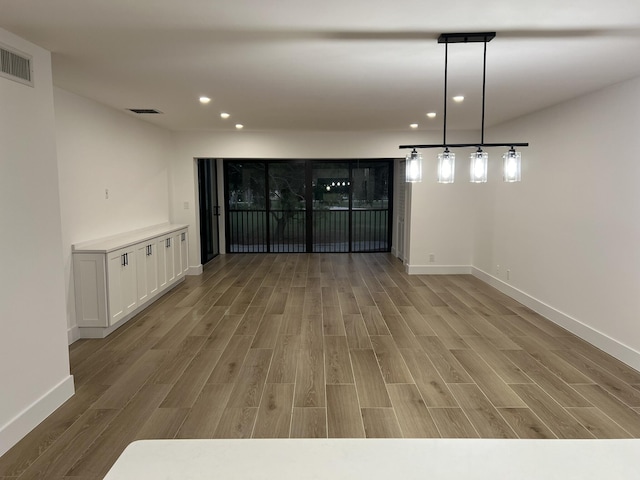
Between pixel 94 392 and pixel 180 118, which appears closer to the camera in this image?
pixel 94 392

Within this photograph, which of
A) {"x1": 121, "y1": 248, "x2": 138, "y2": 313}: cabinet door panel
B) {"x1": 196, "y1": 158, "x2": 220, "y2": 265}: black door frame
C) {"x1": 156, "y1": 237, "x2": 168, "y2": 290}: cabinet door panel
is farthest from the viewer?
{"x1": 196, "y1": 158, "x2": 220, "y2": 265}: black door frame

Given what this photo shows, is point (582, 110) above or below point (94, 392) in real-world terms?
above

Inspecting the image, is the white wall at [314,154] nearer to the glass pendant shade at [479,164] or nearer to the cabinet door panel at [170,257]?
the cabinet door panel at [170,257]

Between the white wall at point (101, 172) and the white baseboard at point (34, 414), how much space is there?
1330mm

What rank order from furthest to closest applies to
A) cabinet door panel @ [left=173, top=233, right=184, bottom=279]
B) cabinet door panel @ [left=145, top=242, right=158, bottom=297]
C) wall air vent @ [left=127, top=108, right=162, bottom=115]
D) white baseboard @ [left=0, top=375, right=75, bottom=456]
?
1. cabinet door panel @ [left=173, top=233, right=184, bottom=279]
2. cabinet door panel @ [left=145, top=242, right=158, bottom=297]
3. wall air vent @ [left=127, top=108, right=162, bottom=115]
4. white baseboard @ [left=0, top=375, right=75, bottom=456]

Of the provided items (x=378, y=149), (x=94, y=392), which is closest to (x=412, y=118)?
(x=378, y=149)

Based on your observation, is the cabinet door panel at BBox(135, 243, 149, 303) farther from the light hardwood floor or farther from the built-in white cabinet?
the light hardwood floor

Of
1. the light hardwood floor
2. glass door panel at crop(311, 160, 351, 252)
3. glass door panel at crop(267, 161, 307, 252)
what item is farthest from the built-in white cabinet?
glass door panel at crop(311, 160, 351, 252)

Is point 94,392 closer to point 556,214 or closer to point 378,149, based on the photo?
point 556,214

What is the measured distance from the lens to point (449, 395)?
3.17 metres

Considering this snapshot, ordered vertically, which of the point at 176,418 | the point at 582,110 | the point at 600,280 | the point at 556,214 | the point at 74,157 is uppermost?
the point at 582,110

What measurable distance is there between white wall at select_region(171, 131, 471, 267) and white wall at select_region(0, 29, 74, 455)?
14.4 ft

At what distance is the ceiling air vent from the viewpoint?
8.48 feet

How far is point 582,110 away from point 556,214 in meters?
1.15
